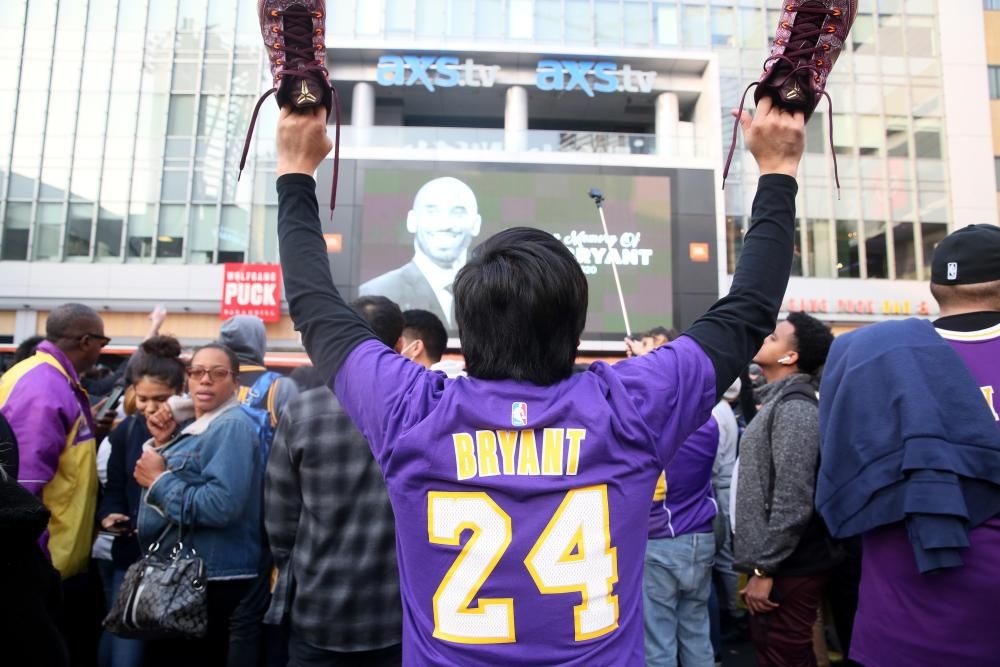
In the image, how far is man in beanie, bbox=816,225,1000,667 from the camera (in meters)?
1.78

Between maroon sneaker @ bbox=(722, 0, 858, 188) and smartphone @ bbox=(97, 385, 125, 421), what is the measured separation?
191 inches

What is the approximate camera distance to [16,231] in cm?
2228

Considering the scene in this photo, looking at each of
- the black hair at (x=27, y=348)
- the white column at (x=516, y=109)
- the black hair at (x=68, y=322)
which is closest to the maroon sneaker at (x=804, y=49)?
the black hair at (x=68, y=322)

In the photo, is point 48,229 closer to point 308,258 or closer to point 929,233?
point 308,258

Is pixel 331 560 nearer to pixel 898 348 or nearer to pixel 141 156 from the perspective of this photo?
pixel 898 348

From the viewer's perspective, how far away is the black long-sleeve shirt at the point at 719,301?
55.7 inches

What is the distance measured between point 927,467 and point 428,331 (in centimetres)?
239

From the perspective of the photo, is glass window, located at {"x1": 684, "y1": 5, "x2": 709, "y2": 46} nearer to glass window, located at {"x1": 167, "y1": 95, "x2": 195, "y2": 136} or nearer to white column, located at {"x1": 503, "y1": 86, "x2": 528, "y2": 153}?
white column, located at {"x1": 503, "y1": 86, "x2": 528, "y2": 153}

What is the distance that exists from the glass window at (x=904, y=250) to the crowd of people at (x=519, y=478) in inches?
902

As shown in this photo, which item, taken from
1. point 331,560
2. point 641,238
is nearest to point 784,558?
point 331,560

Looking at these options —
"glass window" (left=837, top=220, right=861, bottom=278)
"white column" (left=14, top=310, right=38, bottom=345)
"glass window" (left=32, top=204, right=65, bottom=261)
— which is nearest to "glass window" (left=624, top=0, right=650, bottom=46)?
"glass window" (left=837, top=220, right=861, bottom=278)

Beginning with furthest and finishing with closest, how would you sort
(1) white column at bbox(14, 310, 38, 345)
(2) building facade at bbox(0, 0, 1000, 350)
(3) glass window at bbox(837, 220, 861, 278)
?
1. (3) glass window at bbox(837, 220, 861, 278)
2. (2) building facade at bbox(0, 0, 1000, 350)
3. (1) white column at bbox(14, 310, 38, 345)

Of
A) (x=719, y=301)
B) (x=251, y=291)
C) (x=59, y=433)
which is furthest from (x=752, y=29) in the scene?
(x=719, y=301)

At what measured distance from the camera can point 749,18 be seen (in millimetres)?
23891
